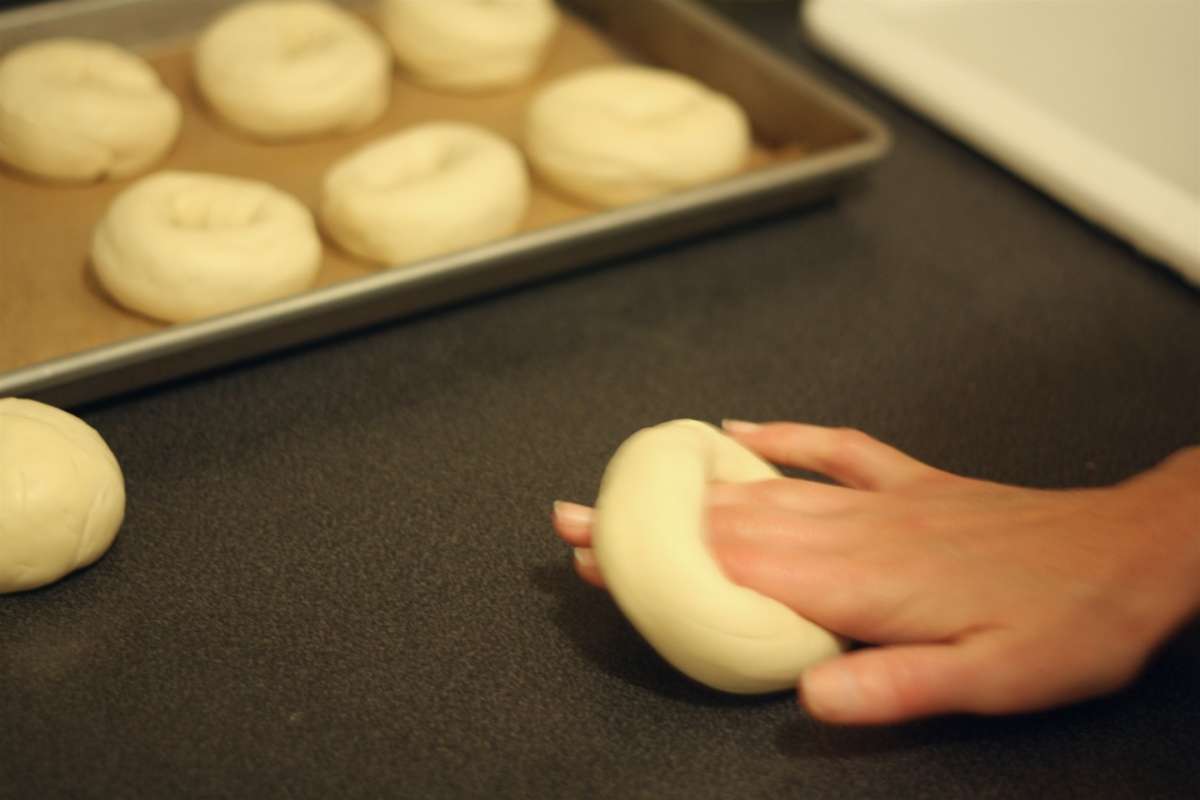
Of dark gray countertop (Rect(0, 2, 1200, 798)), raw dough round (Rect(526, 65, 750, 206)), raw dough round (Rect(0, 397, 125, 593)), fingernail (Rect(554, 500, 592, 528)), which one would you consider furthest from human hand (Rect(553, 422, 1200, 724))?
raw dough round (Rect(526, 65, 750, 206))

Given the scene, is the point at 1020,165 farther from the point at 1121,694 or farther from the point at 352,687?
the point at 352,687

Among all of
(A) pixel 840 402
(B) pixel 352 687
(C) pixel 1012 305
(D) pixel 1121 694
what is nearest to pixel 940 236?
(C) pixel 1012 305

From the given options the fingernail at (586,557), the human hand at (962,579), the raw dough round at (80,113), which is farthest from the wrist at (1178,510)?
the raw dough round at (80,113)

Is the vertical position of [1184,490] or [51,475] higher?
[1184,490]

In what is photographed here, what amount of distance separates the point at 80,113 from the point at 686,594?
1143mm

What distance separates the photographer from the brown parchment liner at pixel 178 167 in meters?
1.31

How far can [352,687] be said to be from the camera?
37.2 inches

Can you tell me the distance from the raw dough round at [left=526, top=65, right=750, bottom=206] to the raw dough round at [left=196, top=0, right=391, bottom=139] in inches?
10.8

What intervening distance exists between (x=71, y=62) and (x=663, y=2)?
0.92m

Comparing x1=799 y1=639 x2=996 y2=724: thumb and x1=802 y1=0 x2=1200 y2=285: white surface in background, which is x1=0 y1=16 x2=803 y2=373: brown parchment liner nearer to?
x1=802 y1=0 x2=1200 y2=285: white surface in background

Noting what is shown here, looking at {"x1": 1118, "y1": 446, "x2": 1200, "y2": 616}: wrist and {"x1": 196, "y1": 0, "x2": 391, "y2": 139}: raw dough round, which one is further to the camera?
{"x1": 196, "y1": 0, "x2": 391, "y2": 139}: raw dough round

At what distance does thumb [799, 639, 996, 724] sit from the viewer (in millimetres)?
801

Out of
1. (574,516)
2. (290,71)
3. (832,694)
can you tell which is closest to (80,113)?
(290,71)

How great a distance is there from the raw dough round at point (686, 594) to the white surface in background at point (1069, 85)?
36.5 inches
